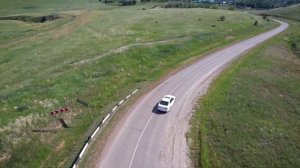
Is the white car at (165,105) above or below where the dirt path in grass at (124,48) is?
below

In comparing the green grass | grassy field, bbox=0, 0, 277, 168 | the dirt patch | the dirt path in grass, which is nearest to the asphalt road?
grassy field, bbox=0, 0, 277, 168

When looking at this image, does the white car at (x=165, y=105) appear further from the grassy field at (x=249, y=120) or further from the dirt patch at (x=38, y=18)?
the dirt patch at (x=38, y=18)

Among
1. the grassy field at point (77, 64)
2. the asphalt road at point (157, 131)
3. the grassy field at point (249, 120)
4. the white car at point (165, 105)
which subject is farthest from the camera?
the white car at point (165, 105)

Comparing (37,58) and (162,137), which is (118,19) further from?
(162,137)

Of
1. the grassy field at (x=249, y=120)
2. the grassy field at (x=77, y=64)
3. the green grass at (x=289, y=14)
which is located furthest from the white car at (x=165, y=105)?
the green grass at (x=289, y=14)

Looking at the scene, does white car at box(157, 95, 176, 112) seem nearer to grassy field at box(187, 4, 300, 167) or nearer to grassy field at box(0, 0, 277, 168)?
grassy field at box(187, 4, 300, 167)

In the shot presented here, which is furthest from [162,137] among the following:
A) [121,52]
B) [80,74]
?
[121,52]

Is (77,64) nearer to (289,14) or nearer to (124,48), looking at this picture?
(124,48)
